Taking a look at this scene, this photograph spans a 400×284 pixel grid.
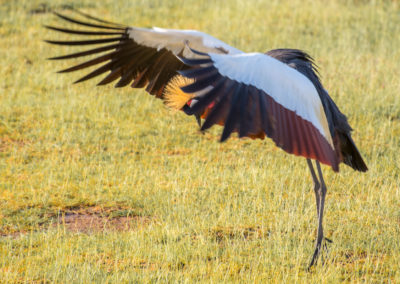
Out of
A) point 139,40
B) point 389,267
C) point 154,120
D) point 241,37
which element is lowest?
point 389,267

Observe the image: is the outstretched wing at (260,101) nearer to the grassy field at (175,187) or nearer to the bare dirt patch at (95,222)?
the grassy field at (175,187)

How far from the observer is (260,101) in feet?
13.1

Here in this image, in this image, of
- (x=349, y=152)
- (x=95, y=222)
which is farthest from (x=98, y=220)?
(x=349, y=152)

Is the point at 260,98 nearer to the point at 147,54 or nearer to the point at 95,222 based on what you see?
the point at 147,54

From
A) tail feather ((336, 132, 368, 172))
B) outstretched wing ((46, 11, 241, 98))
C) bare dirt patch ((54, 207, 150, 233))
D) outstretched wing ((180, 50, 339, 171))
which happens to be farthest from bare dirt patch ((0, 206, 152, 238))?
outstretched wing ((180, 50, 339, 171))

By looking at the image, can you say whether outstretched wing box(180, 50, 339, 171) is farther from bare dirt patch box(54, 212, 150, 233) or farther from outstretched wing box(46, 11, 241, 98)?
bare dirt patch box(54, 212, 150, 233)

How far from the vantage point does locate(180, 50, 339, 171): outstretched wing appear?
3830 mm

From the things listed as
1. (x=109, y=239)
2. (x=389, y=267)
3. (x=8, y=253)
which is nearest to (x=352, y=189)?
(x=389, y=267)

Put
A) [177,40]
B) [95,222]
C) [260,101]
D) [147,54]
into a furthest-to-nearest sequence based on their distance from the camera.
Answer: [95,222]
[147,54]
[177,40]
[260,101]

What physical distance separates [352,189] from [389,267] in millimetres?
1618

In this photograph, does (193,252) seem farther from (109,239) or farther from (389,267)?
(389,267)

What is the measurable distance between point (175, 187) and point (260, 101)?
2.52 metres

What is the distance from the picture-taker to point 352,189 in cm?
630

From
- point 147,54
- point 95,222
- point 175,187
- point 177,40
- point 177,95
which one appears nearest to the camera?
point 177,95
